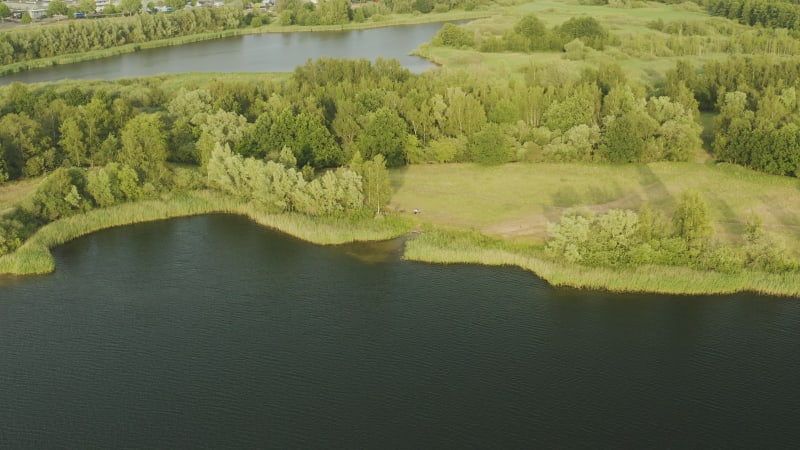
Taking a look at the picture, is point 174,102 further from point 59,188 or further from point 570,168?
point 570,168

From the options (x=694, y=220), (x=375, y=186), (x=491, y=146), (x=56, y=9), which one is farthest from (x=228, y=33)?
(x=694, y=220)

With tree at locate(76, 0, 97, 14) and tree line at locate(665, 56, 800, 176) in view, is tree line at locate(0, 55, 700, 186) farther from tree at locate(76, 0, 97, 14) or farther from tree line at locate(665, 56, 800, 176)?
tree at locate(76, 0, 97, 14)

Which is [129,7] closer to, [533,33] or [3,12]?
[3,12]

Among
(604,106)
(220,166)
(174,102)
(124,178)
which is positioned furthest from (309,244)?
(604,106)

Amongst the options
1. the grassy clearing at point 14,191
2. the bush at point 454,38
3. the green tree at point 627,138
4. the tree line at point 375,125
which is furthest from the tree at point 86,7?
the green tree at point 627,138

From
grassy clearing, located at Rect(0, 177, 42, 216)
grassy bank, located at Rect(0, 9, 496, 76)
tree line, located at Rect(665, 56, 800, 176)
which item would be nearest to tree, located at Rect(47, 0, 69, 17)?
grassy bank, located at Rect(0, 9, 496, 76)

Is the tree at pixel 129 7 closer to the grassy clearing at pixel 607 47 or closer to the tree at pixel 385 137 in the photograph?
the grassy clearing at pixel 607 47
